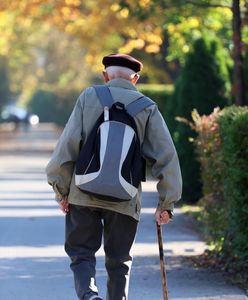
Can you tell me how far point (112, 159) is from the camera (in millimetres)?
5996

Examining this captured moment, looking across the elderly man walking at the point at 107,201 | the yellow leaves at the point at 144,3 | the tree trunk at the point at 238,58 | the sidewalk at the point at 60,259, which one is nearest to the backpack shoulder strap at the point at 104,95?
the elderly man walking at the point at 107,201

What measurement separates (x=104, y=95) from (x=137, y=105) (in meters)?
0.22

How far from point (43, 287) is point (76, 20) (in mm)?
21069

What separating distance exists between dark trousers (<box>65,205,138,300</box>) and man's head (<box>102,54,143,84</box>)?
0.88 m

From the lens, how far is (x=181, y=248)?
11.1 metres

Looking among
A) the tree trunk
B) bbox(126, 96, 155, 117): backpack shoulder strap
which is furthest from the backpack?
the tree trunk

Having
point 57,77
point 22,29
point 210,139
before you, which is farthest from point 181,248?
point 57,77

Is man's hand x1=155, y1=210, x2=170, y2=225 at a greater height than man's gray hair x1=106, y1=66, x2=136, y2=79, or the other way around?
man's gray hair x1=106, y1=66, x2=136, y2=79

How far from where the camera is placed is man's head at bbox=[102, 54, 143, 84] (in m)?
6.38

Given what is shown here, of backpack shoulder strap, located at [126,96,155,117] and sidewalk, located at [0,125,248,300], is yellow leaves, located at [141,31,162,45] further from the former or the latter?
backpack shoulder strap, located at [126,96,155,117]

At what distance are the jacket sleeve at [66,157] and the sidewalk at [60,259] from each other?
78.1 inches

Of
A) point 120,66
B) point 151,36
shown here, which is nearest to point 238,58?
point 120,66

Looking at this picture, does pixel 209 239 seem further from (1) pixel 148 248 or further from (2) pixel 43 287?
(2) pixel 43 287

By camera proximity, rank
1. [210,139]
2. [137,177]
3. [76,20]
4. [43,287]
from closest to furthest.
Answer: [137,177], [43,287], [210,139], [76,20]
